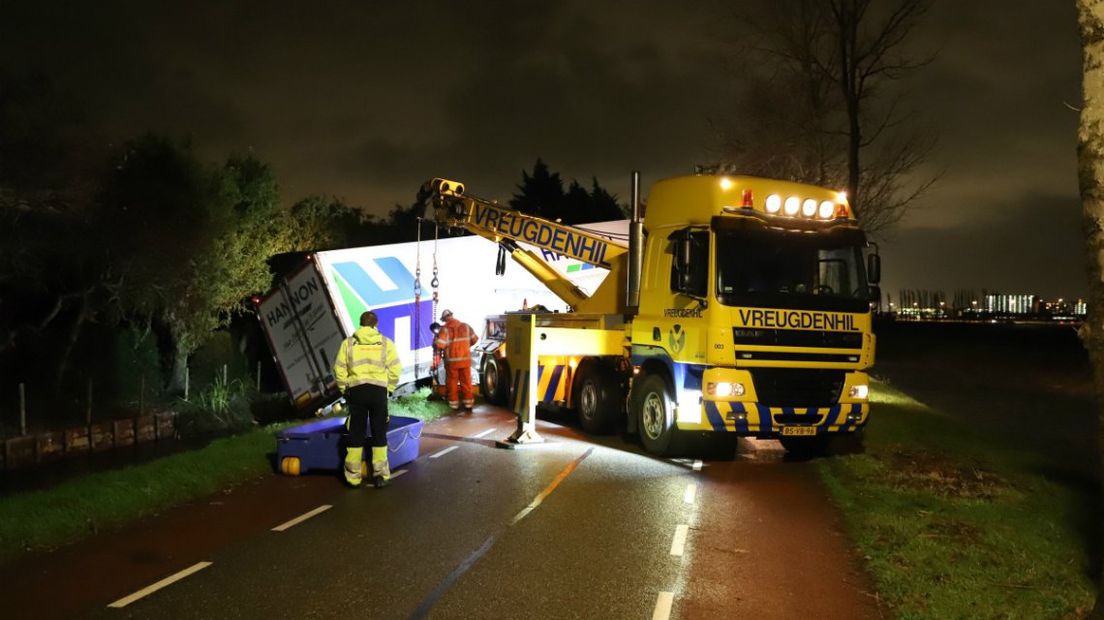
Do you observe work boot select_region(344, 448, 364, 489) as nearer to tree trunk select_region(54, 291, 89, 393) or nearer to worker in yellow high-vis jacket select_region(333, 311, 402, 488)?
worker in yellow high-vis jacket select_region(333, 311, 402, 488)

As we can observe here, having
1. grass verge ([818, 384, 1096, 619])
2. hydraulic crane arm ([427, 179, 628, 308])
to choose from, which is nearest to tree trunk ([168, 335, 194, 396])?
hydraulic crane arm ([427, 179, 628, 308])

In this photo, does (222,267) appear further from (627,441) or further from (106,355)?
(627,441)

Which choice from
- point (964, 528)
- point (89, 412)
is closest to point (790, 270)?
point (964, 528)

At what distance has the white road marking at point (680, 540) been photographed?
21.1 feet

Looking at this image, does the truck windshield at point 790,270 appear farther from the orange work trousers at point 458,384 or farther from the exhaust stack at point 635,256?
the orange work trousers at point 458,384

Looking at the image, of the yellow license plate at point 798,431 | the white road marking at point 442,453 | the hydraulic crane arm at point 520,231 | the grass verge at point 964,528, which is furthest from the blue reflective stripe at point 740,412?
the hydraulic crane arm at point 520,231

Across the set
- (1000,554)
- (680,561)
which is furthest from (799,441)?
(680,561)

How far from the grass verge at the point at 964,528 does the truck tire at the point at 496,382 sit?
274 inches

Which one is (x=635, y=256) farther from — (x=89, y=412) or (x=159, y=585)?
(x=89, y=412)

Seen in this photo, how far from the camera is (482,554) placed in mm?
6211

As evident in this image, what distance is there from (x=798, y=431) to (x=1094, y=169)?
5.91 m

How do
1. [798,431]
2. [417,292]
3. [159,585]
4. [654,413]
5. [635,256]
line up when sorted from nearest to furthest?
[159,585]
[798,431]
[654,413]
[635,256]
[417,292]

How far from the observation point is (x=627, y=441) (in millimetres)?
12000

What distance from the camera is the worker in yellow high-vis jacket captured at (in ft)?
28.1
